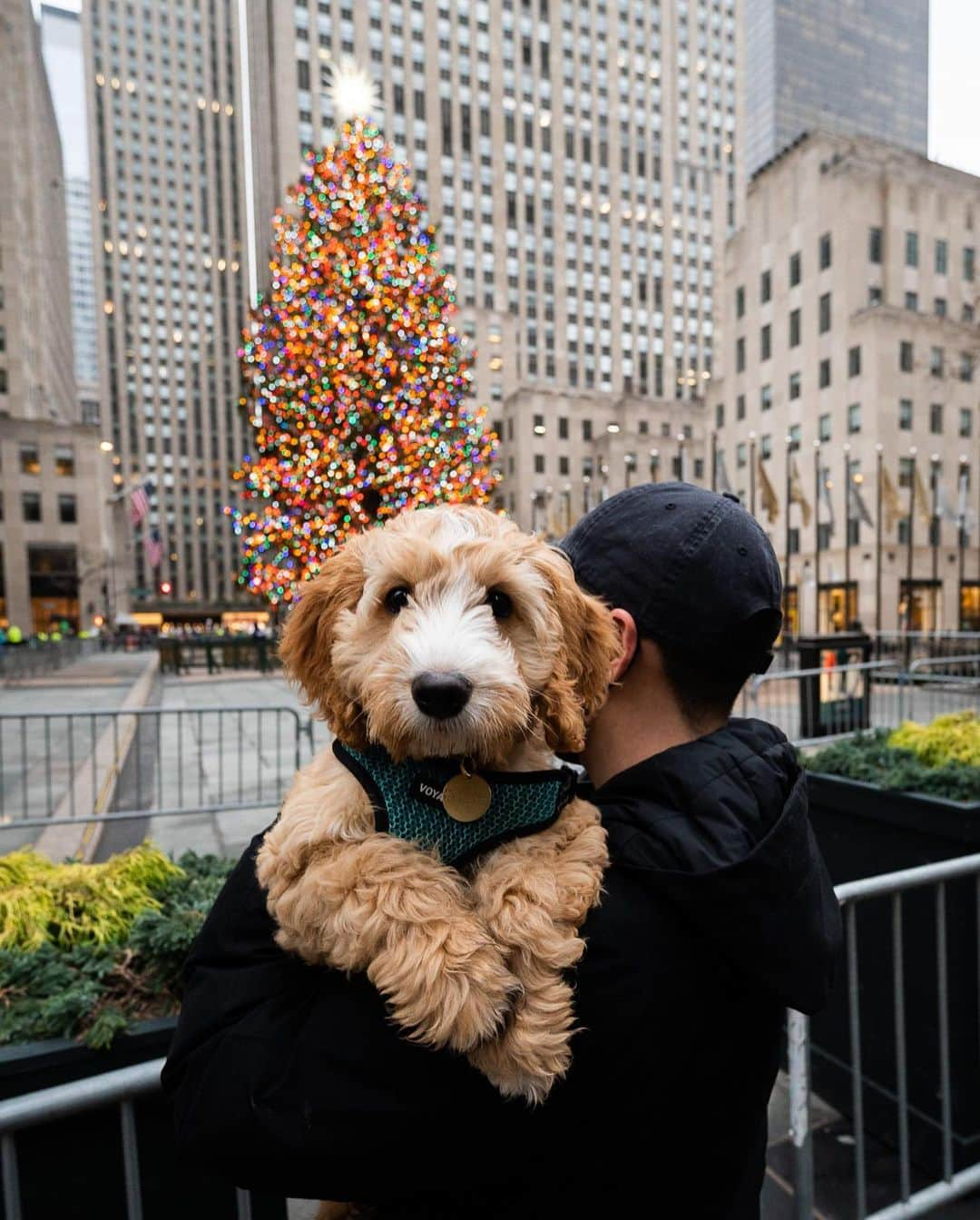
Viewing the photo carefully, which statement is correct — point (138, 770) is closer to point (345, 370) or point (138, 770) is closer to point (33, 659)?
point (345, 370)

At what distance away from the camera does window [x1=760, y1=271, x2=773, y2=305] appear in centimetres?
5084

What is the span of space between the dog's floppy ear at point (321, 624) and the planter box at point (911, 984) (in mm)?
3126

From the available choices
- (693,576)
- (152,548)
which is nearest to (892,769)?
(693,576)

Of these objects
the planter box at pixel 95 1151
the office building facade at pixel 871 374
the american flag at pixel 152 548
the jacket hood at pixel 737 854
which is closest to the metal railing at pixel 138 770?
the planter box at pixel 95 1151

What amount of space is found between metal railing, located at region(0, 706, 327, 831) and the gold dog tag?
519 cm

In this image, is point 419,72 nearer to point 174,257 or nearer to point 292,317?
point 174,257

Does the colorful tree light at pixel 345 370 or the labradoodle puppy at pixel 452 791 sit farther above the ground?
the colorful tree light at pixel 345 370

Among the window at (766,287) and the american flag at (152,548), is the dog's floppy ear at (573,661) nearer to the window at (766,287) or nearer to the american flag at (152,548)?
the american flag at (152,548)

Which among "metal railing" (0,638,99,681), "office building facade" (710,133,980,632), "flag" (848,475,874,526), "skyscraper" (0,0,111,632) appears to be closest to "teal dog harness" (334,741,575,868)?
"metal railing" (0,638,99,681)

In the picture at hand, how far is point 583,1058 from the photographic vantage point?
102 cm

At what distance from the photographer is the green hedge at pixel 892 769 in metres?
3.60

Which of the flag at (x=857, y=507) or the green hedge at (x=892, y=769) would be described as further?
the flag at (x=857, y=507)

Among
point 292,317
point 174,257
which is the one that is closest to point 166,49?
point 174,257

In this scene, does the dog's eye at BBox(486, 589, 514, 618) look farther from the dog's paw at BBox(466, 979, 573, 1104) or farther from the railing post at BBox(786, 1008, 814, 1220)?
the railing post at BBox(786, 1008, 814, 1220)
